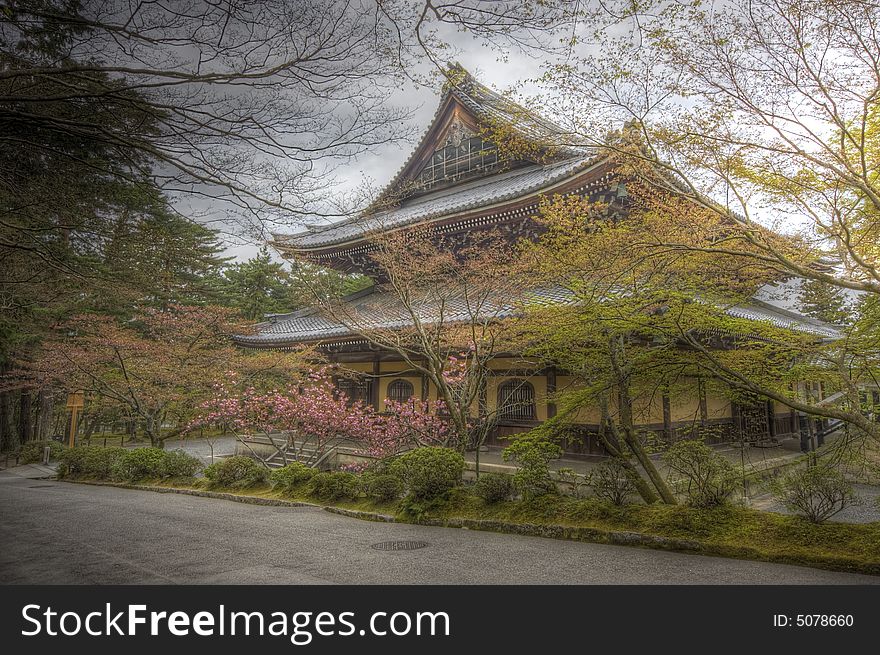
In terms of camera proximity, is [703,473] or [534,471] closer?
[703,473]

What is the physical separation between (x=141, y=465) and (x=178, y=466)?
1.20 meters

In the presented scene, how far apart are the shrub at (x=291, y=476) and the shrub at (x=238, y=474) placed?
759 millimetres

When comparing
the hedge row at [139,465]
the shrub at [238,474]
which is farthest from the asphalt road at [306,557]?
the hedge row at [139,465]

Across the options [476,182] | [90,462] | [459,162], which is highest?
[459,162]

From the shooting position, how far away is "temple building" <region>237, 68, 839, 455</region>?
11.3m

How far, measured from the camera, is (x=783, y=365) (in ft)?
21.1

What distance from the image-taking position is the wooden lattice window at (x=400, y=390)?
15.2 metres

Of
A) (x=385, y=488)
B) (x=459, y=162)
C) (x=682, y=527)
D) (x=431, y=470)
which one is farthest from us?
(x=459, y=162)

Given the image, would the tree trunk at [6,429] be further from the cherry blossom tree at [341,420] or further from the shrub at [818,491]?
the shrub at [818,491]

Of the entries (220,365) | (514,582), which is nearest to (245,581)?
(514,582)

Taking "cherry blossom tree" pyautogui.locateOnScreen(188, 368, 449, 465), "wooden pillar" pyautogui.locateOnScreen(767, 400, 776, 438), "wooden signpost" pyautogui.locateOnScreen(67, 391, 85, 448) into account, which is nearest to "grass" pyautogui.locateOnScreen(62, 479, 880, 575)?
"cherry blossom tree" pyautogui.locateOnScreen(188, 368, 449, 465)

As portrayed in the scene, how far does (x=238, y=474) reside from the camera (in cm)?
1121

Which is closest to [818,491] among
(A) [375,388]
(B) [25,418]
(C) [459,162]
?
(A) [375,388]

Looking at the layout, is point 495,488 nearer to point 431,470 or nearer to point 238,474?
point 431,470
